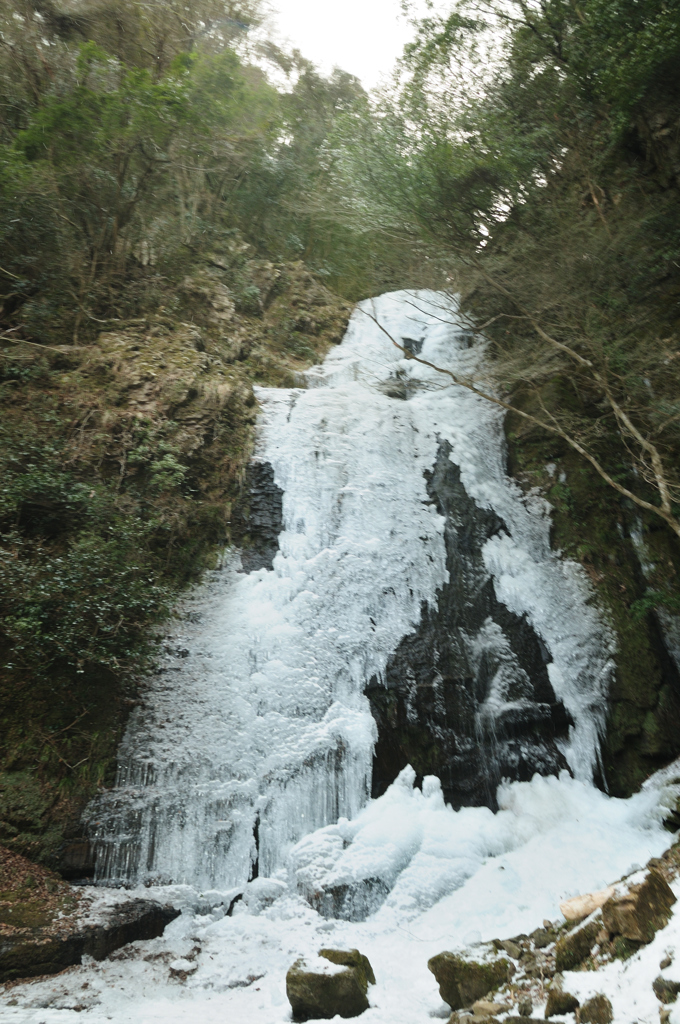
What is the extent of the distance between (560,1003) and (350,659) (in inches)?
153

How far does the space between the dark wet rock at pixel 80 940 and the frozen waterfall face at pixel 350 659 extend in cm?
30

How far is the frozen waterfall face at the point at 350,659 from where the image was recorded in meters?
5.77

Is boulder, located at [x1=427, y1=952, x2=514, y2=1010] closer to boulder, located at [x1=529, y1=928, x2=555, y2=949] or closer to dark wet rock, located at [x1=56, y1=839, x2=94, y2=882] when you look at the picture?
boulder, located at [x1=529, y1=928, x2=555, y2=949]

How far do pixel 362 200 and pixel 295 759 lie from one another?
31.8 ft

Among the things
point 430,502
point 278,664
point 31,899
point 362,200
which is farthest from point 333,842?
point 362,200

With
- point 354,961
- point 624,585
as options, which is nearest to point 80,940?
point 354,961

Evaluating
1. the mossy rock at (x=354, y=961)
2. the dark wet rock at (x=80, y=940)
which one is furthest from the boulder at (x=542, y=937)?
the dark wet rock at (x=80, y=940)

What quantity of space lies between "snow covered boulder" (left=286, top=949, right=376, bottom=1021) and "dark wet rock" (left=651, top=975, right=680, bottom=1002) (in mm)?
2227

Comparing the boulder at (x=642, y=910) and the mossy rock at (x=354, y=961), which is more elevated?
the boulder at (x=642, y=910)

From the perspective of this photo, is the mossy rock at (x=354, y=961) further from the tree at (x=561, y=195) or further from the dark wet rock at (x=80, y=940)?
the tree at (x=561, y=195)

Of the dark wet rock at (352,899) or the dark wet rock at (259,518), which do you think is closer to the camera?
the dark wet rock at (352,899)

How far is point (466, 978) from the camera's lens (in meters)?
4.16

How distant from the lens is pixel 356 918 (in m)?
5.39

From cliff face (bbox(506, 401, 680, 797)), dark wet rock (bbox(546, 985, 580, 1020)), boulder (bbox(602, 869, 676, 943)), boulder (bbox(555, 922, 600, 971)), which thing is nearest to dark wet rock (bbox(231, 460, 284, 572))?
cliff face (bbox(506, 401, 680, 797))
